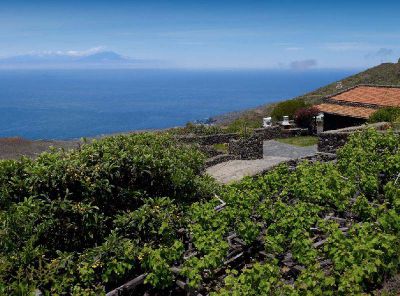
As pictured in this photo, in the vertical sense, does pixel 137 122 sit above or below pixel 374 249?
below

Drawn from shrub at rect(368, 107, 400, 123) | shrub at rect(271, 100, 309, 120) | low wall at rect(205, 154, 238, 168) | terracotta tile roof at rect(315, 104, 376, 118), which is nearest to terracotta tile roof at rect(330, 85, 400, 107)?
terracotta tile roof at rect(315, 104, 376, 118)

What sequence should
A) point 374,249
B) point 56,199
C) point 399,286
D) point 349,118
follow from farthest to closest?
point 349,118 < point 56,199 < point 374,249 < point 399,286

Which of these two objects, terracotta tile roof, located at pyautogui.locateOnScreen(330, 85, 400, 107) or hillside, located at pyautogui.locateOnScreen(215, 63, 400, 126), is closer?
terracotta tile roof, located at pyautogui.locateOnScreen(330, 85, 400, 107)

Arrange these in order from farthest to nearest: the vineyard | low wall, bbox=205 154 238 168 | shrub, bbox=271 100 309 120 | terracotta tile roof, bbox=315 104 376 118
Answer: shrub, bbox=271 100 309 120
terracotta tile roof, bbox=315 104 376 118
low wall, bbox=205 154 238 168
the vineyard

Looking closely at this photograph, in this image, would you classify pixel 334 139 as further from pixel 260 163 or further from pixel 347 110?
pixel 347 110

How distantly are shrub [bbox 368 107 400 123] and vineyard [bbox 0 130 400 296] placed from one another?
717 inches

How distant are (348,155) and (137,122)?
181m

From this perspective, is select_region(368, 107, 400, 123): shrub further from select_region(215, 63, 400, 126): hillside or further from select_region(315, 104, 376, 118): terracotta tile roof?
select_region(215, 63, 400, 126): hillside

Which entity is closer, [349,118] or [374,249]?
[374,249]

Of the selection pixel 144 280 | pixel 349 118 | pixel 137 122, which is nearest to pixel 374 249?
pixel 144 280

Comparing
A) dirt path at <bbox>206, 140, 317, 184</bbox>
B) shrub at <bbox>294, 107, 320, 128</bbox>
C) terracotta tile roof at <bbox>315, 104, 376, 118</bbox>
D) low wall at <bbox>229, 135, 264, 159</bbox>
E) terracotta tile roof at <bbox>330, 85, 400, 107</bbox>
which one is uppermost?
terracotta tile roof at <bbox>330, 85, 400, 107</bbox>

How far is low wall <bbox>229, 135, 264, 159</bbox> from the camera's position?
111 ft

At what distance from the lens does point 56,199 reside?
41.2ft

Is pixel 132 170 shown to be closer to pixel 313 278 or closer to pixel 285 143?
pixel 313 278
